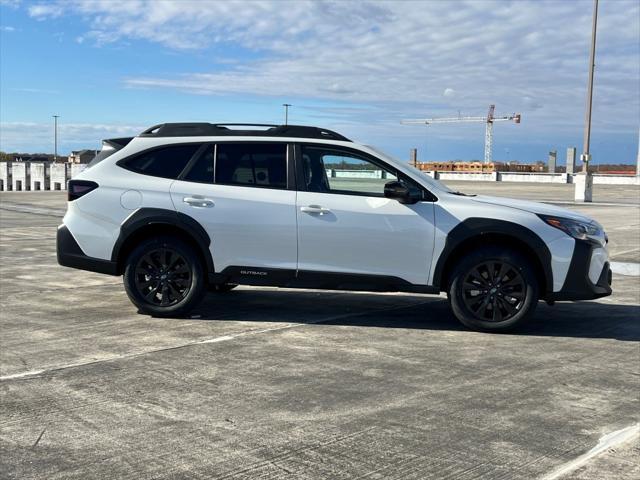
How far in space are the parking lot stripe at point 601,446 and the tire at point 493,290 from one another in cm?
244

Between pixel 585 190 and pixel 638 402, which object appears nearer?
pixel 638 402

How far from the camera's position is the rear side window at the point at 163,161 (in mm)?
7117

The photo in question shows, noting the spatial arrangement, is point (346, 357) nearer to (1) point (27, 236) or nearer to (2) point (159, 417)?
(2) point (159, 417)

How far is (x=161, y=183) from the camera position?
23.1 ft

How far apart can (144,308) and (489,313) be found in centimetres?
343

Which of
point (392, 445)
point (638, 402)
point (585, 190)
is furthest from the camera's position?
point (585, 190)

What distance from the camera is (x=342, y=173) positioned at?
22.7 ft

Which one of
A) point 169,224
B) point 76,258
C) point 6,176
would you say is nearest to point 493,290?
point 169,224

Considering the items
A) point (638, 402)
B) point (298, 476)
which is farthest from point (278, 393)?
point (638, 402)

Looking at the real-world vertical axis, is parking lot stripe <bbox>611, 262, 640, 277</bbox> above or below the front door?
below

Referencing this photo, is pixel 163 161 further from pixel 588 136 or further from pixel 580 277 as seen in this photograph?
pixel 588 136

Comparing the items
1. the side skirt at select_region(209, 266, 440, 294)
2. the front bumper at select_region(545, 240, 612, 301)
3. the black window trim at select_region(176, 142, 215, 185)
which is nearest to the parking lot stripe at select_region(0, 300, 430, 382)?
the side skirt at select_region(209, 266, 440, 294)

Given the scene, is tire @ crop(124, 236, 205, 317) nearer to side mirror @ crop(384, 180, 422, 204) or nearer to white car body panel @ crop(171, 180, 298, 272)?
white car body panel @ crop(171, 180, 298, 272)

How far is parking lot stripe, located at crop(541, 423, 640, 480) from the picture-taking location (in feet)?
11.6
